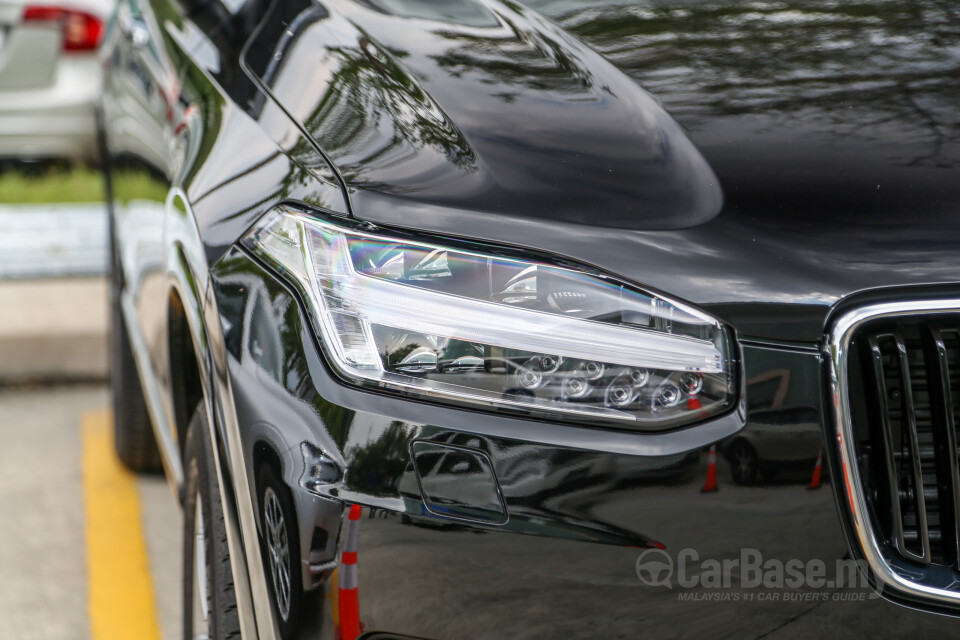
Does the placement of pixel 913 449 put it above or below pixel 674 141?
below

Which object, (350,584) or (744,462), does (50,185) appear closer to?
(350,584)

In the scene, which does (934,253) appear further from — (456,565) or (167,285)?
(167,285)

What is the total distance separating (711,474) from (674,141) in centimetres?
46

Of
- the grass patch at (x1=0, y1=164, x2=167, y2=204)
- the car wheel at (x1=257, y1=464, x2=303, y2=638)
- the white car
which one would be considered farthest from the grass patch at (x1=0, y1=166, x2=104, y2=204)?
the car wheel at (x1=257, y1=464, x2=303, y2=638)

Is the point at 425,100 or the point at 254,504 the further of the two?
the point at 425,100

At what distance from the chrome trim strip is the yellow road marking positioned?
1.93 meters

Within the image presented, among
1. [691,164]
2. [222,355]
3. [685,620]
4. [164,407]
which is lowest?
[164,407]

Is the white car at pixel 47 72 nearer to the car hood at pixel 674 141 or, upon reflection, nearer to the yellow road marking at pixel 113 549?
the yellow road marking at pixel 113 549

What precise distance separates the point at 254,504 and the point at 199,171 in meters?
0.58

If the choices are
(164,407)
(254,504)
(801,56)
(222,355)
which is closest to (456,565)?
(254,504)

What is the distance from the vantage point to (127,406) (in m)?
3.28

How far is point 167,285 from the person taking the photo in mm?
1860

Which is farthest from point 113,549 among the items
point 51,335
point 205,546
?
point 205,546

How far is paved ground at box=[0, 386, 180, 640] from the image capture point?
275cm
